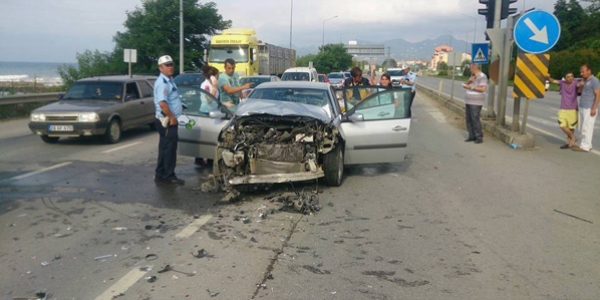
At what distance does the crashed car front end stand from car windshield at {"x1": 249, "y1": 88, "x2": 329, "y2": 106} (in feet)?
4.21

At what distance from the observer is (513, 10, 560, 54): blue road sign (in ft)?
36.0

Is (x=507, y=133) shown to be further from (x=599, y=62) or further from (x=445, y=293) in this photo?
Answer: (x=599, y=62)

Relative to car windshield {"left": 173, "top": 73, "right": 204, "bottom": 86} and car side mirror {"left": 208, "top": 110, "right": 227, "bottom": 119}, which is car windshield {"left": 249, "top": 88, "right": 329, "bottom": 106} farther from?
car windshield {"left": 173, "top": 73, "right": 204, "bottom": 86}

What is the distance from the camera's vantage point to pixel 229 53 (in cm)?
2773

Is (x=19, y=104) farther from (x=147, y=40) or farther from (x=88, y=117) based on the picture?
(x=147, y=40)

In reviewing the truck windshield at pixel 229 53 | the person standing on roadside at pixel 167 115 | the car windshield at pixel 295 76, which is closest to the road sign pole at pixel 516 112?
the person standing on roadside at pixel 167 115

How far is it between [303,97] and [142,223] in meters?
3.75

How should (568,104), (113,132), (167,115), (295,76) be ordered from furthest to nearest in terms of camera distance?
(295,76) → (113,132) → (568,104) → (167,115)

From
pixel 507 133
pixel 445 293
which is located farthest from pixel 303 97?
pixel 507 133

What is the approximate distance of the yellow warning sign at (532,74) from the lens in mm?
11867

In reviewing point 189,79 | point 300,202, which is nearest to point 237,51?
point 189,79

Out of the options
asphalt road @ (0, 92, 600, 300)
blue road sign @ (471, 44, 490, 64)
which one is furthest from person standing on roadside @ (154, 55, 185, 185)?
blue road sign @ (471, 44, 490, 64)

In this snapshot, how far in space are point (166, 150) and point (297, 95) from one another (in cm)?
235

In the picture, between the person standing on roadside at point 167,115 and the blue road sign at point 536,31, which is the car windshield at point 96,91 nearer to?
the person standing on roadside at point 167,115
